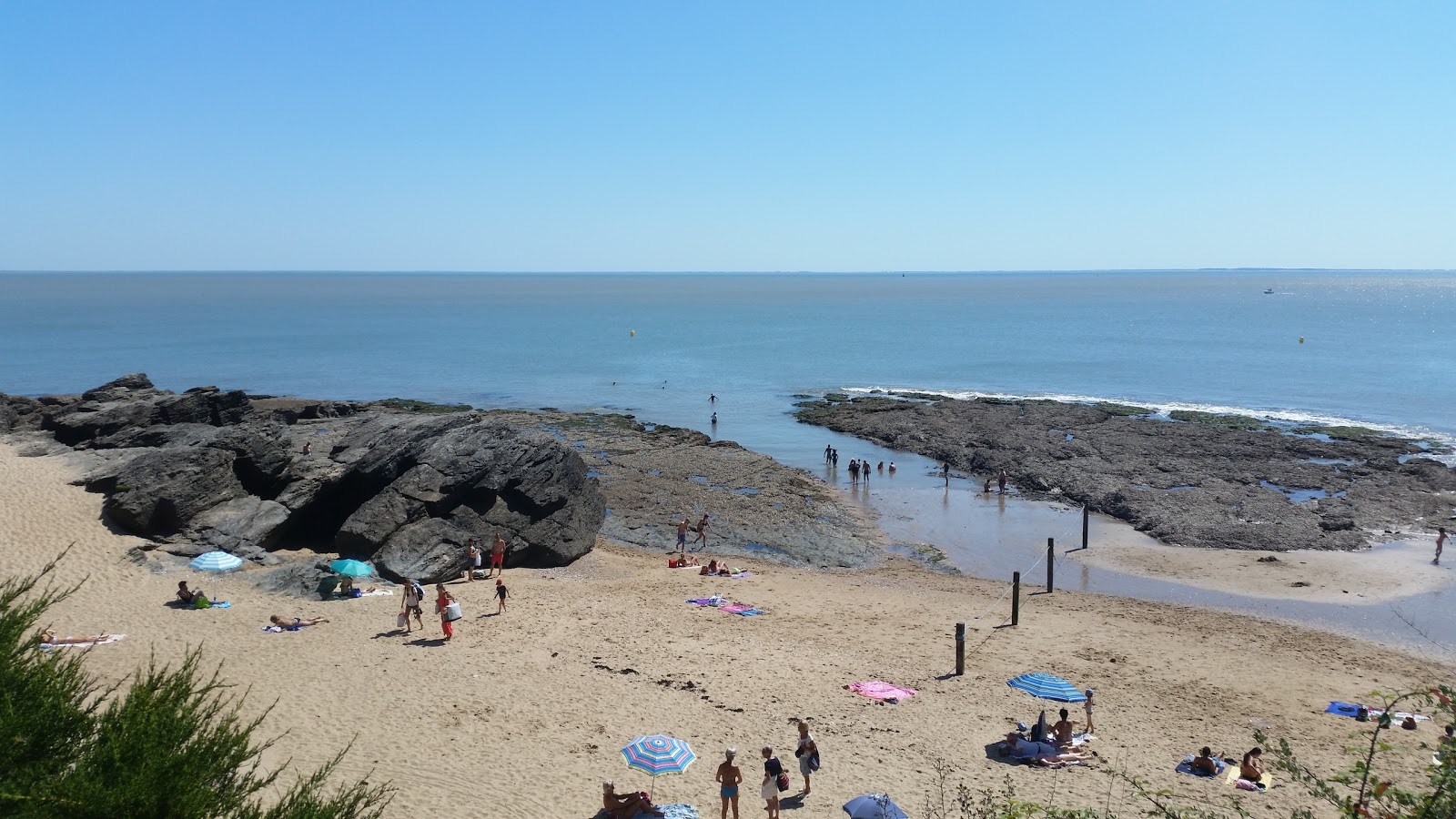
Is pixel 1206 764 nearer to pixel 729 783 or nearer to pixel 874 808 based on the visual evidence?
pixel 874 808

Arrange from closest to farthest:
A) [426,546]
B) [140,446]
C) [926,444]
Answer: [426,546] < [140,446] < [926,444]

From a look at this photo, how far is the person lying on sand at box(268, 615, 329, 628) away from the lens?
19.5 meters

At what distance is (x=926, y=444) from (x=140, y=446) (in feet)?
110

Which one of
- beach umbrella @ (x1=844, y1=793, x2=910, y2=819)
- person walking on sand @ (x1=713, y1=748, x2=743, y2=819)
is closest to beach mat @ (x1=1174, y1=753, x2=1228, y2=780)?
beach umbrella @ (x1=844, y1=793, x2=910, y2=819)

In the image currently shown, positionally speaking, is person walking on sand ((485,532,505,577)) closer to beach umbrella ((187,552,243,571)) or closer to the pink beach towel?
beach umbrella ((187,552,243,571))

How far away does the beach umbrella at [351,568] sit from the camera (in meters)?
21.9

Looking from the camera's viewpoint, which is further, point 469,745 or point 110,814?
point 469,745

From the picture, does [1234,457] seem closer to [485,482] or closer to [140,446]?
[485,482]

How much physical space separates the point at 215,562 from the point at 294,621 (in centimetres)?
457

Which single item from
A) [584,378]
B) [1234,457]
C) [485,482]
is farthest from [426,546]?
[584,378]

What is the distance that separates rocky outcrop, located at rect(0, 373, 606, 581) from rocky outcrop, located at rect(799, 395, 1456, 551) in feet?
65.5

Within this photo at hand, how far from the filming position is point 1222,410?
5519 centimetres

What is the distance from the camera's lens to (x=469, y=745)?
14.9 meters

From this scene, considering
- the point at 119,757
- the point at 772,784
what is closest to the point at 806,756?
the point at 772,784
